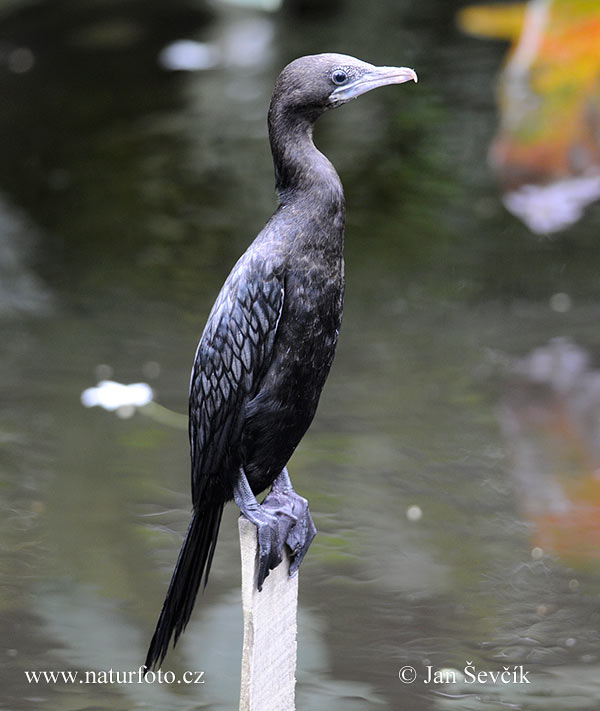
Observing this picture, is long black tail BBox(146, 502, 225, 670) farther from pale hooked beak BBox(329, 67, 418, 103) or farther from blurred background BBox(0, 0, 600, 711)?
pale hooked beak BBox(329, 67, 418, 103)

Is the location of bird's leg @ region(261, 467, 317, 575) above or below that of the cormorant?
below

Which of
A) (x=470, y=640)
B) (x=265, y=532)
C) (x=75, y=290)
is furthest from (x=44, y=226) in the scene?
(x=265, y=532)

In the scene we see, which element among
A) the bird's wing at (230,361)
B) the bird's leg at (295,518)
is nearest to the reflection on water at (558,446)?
the bird's leg at (295,518)

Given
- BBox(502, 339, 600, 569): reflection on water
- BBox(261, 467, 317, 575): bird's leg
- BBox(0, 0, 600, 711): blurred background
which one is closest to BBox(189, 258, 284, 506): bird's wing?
BBox(261, 467, 317, 575): bird's leg

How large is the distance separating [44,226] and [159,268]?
0.78 meters

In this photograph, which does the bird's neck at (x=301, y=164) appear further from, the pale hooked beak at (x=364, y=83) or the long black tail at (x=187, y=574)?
the long black tail at (x=187, y=574)

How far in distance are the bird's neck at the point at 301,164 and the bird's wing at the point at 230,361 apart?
174 mm

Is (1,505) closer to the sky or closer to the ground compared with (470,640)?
closer to the sky

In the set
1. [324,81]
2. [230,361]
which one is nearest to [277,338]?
[230,361]

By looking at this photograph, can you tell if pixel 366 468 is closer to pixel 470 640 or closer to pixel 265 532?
pixel 470 640

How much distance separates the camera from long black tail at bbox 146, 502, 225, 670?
2408 mm

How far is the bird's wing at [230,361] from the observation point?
2.29 m

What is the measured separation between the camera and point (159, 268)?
575 centimetres

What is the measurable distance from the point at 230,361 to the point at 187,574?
1.51ft
